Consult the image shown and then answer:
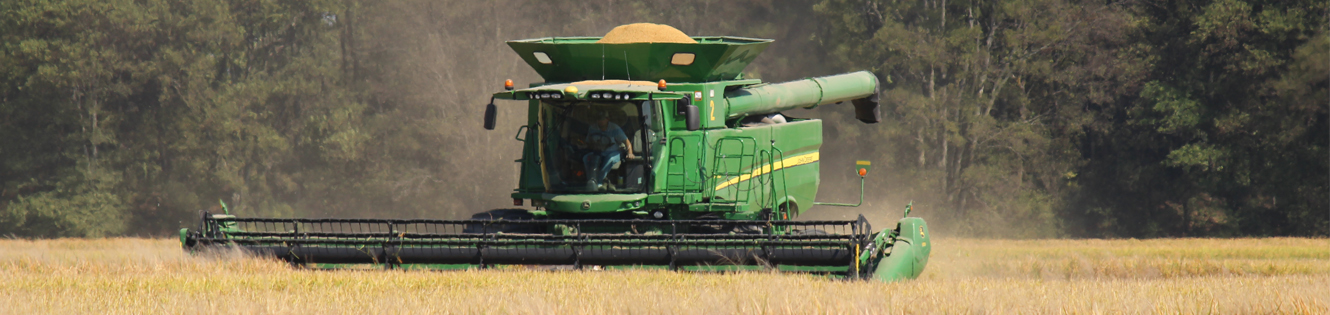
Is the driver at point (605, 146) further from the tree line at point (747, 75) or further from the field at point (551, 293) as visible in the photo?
the tree line at point (747, 75)

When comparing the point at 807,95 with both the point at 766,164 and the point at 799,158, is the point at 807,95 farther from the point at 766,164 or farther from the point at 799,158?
the point at 766,164

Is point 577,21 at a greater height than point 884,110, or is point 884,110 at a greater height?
point 577,21

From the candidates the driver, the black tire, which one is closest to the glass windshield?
the driver

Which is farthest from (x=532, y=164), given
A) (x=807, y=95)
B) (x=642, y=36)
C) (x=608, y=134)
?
(x=807, y=95)

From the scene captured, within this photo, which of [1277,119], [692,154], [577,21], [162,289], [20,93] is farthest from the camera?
[577,21]

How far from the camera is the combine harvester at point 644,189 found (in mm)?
9578

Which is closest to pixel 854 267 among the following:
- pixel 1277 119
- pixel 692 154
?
pixel 692 154

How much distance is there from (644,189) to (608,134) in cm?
56

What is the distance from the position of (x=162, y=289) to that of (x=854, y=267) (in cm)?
476

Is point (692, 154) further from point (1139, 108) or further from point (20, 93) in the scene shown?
point (20, 93)

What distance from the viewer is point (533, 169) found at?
1110cm

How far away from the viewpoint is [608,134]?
1069 cm

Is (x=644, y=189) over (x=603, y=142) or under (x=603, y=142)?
under

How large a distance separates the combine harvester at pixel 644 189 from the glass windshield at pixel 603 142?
1 centimetres
